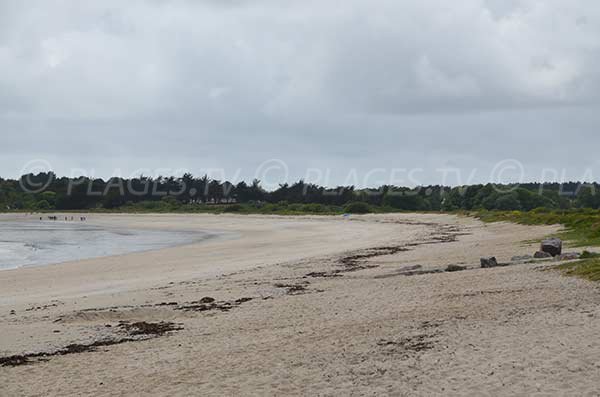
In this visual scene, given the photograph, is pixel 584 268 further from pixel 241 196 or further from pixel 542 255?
pixel 241 196

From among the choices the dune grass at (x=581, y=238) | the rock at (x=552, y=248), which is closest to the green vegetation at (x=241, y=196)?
the dune grass at (x=581, y=238)

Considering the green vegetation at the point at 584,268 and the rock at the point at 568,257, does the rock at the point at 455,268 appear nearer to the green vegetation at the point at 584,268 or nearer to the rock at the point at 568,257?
the rock at the point at 568,257

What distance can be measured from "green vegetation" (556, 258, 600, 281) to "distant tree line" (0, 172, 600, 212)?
91.1m

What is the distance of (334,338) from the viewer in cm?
1045

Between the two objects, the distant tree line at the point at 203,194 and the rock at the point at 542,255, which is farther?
the distant tree line at the point at 203,194

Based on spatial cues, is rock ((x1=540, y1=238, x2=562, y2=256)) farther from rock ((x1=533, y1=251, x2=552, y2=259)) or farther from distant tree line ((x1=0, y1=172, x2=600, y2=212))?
distant tree line ((x1=0, y1=172, x2=600, y2=212))

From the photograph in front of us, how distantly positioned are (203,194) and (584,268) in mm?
146653

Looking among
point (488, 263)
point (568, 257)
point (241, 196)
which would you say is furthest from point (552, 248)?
point (241, 196)

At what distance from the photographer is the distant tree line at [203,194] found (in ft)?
388

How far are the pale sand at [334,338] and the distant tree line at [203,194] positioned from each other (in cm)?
9308

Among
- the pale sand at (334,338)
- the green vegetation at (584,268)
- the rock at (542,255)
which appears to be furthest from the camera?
the rock at (542,255)

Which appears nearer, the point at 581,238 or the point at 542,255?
the point at 542,255

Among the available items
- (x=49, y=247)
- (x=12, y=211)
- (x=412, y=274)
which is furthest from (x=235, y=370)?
(x=12, y=211)

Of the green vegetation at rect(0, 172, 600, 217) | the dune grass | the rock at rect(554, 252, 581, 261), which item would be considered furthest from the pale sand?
the green vegetation at rect(0, 172, 600, 217)
